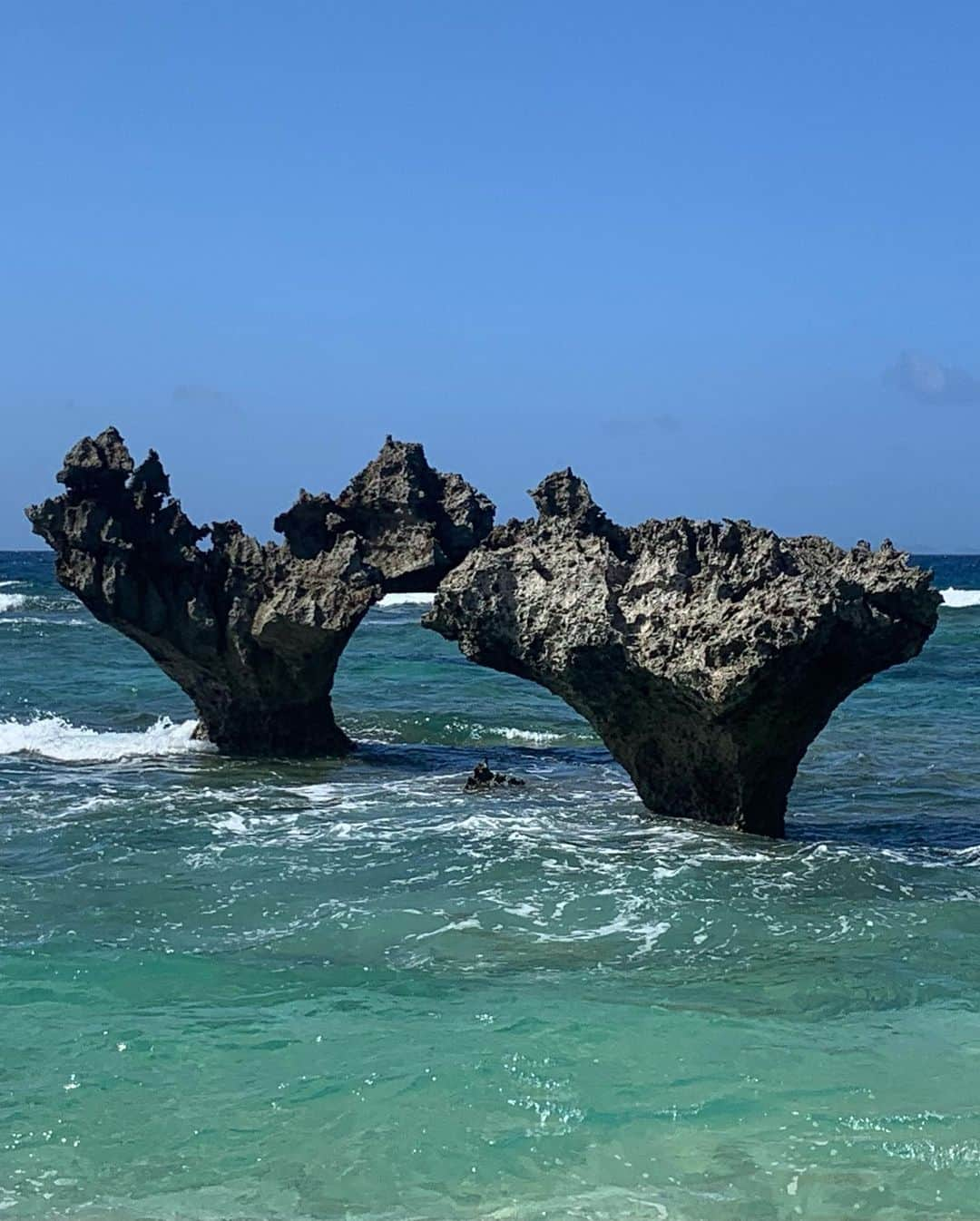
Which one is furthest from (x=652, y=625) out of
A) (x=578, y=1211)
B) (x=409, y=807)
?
(x=578, y=1211)

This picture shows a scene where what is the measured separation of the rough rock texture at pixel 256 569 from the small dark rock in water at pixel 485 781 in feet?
7.57

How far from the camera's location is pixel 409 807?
14.3 meters

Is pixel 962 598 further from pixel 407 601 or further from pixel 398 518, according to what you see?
pixel 398 518

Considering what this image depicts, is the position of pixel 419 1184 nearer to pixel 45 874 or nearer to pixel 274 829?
pixel 45 874

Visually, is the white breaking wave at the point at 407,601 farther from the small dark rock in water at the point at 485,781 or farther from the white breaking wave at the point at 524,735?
the small dark rock in water at the point at 485,781

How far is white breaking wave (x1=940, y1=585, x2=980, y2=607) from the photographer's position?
188 feet

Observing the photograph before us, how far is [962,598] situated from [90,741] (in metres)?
49.9

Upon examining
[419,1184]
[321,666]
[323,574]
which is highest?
[323,574]

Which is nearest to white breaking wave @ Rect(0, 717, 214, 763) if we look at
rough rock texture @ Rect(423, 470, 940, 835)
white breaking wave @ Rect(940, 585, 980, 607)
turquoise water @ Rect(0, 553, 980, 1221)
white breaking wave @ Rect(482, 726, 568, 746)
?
turquoise water @ Rect(0, 553, 980, 1221)

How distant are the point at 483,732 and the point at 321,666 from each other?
11.2ft

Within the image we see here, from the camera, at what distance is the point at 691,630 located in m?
12.4

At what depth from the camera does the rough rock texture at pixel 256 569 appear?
1669 centimetres

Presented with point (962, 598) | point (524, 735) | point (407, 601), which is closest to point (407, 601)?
point (407, 601)

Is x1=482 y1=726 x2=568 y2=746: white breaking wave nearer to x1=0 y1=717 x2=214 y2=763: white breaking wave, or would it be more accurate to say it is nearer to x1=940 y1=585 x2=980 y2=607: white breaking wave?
x1=0 y1=717 x2=214 y2=763: white breaking wave
